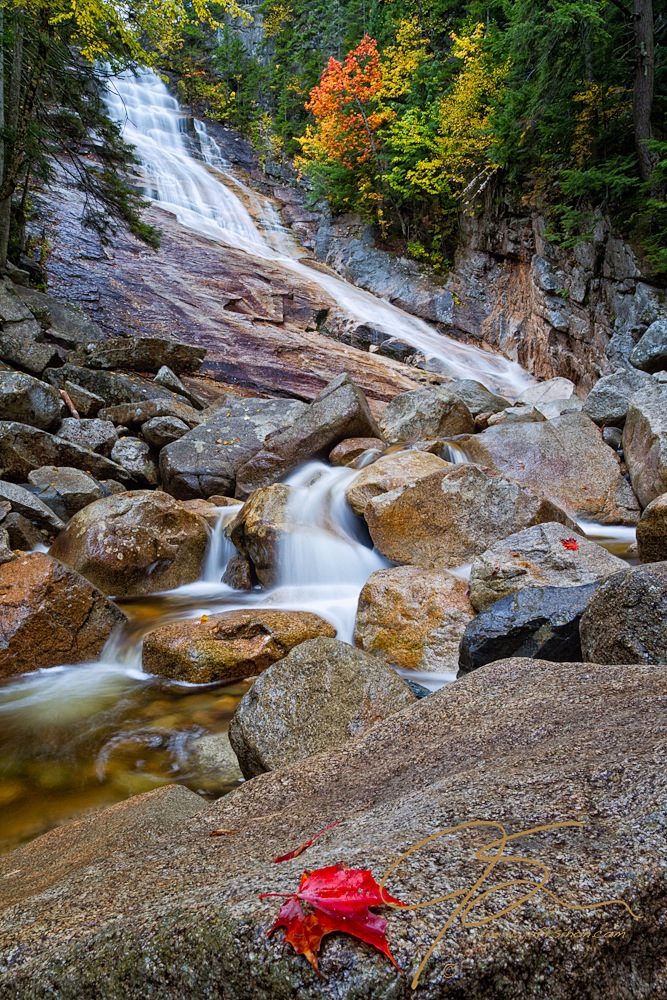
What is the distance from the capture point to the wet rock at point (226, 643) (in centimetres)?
485

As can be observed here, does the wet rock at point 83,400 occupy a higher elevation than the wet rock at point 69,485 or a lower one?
higher

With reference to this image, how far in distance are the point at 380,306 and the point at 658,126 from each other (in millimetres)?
9325

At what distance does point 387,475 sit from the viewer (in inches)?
287

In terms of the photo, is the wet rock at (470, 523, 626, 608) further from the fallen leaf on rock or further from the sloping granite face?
the fallen leaf on rock

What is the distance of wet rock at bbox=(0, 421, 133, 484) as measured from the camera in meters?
7.85

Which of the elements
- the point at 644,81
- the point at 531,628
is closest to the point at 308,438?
the point at 531,628

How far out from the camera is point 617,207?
13.4 meters

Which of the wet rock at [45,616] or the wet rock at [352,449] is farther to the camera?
the wet rock at [352,449]

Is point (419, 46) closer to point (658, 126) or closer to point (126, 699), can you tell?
point (658, 126)

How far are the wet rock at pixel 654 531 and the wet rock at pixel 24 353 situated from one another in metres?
9.94

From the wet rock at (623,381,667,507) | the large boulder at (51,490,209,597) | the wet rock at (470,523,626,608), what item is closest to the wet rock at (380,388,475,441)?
the wet rock at (623,381,667,507)

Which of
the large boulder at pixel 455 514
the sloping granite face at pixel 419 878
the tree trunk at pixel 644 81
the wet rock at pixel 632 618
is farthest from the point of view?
the tree trunk at pixel 644 81

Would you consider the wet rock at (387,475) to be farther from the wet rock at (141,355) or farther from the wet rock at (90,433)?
the wet rock at (141,355)

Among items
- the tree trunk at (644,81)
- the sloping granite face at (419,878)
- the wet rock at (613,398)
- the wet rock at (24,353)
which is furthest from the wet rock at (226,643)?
the tree trunk at (644,81)
